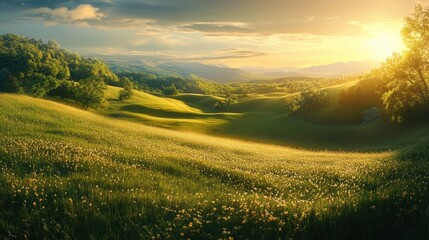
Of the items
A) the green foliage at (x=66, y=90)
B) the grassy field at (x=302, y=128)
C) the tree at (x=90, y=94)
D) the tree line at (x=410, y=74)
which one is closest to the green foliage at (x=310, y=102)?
the grassy field at (x=302, y=128)

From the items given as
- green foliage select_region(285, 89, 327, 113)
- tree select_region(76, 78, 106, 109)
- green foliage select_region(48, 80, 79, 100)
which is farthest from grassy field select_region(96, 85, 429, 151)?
green foliage select_region(48, 80, 79, 100)

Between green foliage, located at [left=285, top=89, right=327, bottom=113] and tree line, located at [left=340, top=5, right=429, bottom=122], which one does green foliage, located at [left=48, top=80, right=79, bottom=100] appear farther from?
tree line, located at [left=340, top=5, right=429, bottom=122]

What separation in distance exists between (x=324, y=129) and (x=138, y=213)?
7475cm

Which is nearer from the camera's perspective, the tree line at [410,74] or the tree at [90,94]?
the tree line at [410,74]

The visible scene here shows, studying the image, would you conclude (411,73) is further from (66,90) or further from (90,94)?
(66,90)

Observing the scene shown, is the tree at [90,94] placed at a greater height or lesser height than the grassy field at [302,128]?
greater

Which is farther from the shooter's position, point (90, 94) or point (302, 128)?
point (90, 94)

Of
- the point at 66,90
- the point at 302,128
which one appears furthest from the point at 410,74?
the point at 66,90

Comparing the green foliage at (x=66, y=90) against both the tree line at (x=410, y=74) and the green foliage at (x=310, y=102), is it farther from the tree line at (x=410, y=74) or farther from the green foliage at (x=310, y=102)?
the tree line at (x=410, y=74)

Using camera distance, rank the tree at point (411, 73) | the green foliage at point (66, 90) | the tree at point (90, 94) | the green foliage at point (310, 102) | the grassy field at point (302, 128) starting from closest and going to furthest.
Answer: the tree at point (411, 73) → the grassy field at point (302, 128) → the tree at point (90, 94) → the green foliage at point (310, 102) → the green foliage at point (66, 90)

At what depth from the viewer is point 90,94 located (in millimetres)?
99500

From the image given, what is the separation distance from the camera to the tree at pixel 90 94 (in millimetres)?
98750

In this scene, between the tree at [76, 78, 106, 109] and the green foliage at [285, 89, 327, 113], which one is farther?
the green foliage at [285, 89, 327, 113]

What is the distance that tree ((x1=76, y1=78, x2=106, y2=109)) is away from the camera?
9875 cm
